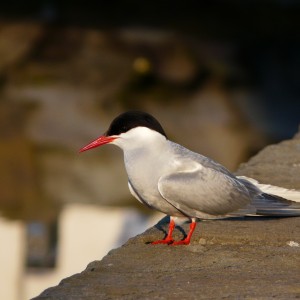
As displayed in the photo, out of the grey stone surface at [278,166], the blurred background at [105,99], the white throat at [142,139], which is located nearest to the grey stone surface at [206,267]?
the white throat at [142,139]

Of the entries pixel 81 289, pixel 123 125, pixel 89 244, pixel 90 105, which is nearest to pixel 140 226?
pixel 89 244

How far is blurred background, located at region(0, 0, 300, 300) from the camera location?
33.3 ft

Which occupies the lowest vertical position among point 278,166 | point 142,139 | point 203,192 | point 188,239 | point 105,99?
point 105,99

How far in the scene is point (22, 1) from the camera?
18.5 meters

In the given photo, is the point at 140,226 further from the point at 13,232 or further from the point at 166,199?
the point at 166,199

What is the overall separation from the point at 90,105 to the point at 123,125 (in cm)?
960

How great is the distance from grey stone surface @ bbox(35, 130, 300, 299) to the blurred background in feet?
16.1

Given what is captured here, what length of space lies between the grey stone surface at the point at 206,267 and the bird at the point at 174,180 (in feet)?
0.29

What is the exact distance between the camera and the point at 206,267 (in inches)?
161

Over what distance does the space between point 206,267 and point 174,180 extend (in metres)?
0.41

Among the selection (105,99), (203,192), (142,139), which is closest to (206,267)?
(203,192)

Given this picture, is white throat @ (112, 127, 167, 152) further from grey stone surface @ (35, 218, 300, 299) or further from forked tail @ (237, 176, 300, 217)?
forked tail @ (237, 176, 300, 217)

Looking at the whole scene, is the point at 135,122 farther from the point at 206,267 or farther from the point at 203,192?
the point at 206,267

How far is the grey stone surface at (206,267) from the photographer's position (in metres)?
3.75
